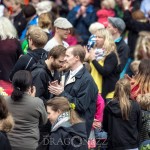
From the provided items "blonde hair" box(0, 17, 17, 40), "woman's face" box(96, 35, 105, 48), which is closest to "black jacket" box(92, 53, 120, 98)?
"woman's face" box(96, 35, 105, 48)

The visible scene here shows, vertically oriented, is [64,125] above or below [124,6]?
above

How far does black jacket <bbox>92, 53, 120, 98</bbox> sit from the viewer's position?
11516mm

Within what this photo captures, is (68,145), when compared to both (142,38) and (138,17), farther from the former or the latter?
(138,17)

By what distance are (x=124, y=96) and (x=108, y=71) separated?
6.13ft

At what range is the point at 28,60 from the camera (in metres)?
10.4

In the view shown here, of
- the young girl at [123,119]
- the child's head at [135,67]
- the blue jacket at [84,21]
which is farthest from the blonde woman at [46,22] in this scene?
the young girl at [123,119]

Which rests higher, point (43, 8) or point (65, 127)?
point (65, 127)

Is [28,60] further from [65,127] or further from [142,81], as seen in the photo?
[65,127]

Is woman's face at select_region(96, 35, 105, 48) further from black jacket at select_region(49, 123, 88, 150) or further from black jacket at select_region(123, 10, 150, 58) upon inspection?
black jacket at select_region(49, 123, 88, 150)

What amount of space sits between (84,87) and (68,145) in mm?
1487

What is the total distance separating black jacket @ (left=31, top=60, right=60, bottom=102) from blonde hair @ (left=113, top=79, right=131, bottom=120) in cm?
97

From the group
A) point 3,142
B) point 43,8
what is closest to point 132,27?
point 43,8

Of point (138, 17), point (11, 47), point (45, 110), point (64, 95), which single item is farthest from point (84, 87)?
point (138, 17)

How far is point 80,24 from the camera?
15500mm
